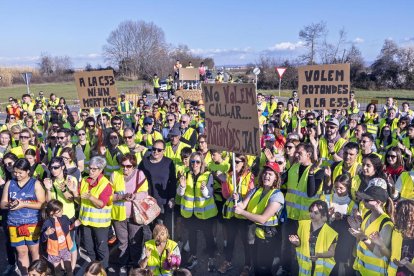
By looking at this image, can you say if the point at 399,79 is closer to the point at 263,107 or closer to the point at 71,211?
the point at 263,107

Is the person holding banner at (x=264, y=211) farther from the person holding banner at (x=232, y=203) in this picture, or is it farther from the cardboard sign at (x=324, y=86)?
the cardboard sign at (x=324, y=86)

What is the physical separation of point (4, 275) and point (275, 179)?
12.8 ft

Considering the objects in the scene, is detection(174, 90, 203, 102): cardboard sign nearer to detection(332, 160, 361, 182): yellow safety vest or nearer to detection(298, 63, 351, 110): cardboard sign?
detection(298, 63, 351, 110): cardboard sign

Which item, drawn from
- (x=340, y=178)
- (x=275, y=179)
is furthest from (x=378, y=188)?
(x=275, y=179)

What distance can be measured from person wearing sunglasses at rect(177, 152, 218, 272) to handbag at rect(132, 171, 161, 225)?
42cm

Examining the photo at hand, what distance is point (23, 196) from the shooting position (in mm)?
5047

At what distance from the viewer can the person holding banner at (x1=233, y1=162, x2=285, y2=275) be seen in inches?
185

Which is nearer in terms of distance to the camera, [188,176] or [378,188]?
[378,188]

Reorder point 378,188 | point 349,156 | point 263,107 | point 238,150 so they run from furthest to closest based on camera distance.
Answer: point 263,107
point 349,156
point 238,150
point 378,188

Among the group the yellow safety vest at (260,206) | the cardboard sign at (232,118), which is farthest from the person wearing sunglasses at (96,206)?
the yellow safety vest at (260,206)

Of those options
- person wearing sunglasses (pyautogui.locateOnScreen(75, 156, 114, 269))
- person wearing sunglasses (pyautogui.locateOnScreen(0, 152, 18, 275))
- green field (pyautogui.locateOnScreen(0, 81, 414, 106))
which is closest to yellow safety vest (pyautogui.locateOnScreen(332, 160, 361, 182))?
person wearing sunglasses (pyautogui.locateOnScreen(75, 156, 114, 269))

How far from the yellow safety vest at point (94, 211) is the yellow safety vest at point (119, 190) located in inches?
7.7

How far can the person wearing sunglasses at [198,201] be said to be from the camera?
5.48 meters

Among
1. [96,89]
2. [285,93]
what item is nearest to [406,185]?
[96,89]
